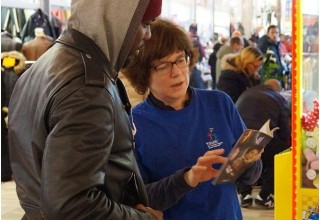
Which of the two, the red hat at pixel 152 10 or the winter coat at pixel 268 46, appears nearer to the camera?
the red hat at pixel 152 10

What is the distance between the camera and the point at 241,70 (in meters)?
6.19

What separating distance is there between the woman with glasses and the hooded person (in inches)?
21.2

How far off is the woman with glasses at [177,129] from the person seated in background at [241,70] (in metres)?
4.04

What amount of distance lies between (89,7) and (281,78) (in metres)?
6.60

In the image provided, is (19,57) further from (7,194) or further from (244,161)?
(244,161)

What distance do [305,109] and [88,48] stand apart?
1.63 m

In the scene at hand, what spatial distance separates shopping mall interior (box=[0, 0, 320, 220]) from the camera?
267 centimetres

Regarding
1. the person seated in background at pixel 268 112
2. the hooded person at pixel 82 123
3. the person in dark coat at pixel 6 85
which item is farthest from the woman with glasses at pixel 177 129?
the person in dark coat at pixel 6 85

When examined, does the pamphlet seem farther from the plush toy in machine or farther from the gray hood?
the plush toy in machine

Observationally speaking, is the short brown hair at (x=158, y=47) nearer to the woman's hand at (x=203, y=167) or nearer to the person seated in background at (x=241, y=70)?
the woman's hand at (x=203, y=167)

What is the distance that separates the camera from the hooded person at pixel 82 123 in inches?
47.2

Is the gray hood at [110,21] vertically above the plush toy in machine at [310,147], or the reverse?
the gray hood at [110,21]

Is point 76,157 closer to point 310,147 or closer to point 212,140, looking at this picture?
point 212,140

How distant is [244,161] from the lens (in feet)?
6.28
